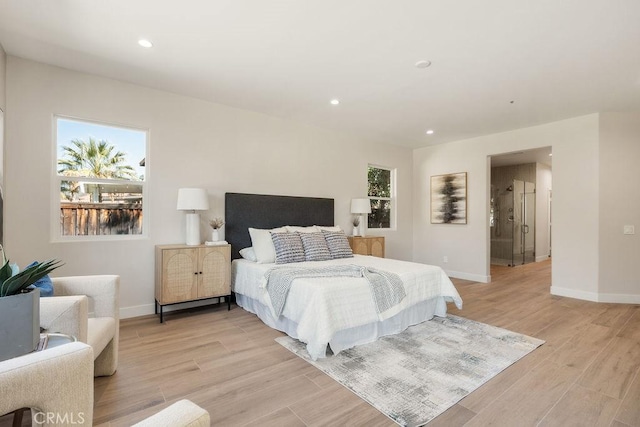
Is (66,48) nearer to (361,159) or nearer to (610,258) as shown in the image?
(361,159)

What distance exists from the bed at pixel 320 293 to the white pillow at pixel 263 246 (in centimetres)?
10

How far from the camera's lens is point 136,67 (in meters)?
3.14

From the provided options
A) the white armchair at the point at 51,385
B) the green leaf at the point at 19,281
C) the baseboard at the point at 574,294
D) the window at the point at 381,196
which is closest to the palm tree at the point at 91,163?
the green leaf at the point at 19,281

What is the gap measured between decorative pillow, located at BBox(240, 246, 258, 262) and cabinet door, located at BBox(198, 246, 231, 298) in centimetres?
28

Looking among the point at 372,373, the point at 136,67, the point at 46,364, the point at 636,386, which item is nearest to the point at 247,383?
the point at 372,373

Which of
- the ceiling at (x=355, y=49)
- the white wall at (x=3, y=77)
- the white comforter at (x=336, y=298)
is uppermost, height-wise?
the ceiling at (x=355, y=49)

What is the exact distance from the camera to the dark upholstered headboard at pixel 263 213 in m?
4.14

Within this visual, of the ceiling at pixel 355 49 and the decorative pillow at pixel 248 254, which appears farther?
the decorative pillow at pixel 248 254

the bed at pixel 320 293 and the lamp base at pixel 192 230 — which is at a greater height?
the lamp base at pixel 192 230

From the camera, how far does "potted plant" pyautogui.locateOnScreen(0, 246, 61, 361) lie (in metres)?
1.18

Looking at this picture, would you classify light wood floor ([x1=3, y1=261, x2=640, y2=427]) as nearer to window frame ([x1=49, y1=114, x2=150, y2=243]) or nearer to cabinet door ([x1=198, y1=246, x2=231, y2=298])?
cabinet door ([x1=198, y1=246, x2=231, y2=298])

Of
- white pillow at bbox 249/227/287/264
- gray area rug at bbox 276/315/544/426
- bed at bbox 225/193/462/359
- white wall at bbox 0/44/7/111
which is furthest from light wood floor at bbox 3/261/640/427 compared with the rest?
white wall at bbox 0/44/7/111

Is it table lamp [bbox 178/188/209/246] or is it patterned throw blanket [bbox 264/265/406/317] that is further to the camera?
table lamp [bbox 178/188/209/246]

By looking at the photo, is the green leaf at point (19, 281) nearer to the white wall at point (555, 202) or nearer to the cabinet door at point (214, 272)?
the cabinet door at point (214, 272)
